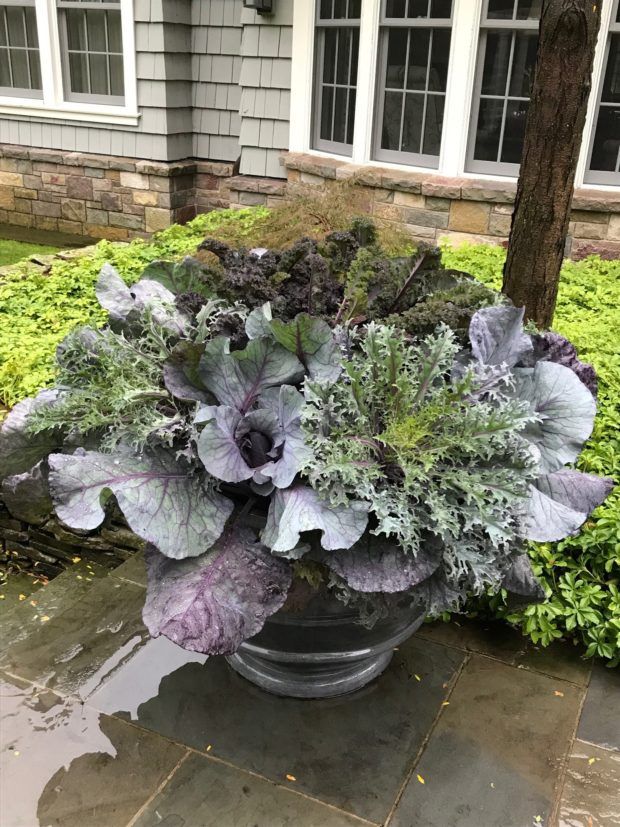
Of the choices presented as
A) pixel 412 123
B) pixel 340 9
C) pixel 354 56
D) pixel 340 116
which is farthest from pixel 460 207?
pixel 340 9

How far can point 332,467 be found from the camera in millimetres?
1458

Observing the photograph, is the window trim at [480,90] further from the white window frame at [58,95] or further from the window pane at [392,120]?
the white window frame at [58,95]

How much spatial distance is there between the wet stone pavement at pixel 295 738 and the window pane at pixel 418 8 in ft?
16.4

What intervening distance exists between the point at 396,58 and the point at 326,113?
2.74ft

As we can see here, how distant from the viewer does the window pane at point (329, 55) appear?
618 centimetres

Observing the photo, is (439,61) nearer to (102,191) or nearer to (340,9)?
(340,9)

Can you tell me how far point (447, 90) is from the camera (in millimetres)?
5551

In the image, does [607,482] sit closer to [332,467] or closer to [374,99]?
[332,467]

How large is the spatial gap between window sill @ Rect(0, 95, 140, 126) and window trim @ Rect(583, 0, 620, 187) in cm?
443

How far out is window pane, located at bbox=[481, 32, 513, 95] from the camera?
5398 mm

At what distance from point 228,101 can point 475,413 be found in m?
6.75

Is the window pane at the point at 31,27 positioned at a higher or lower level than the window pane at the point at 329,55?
higher

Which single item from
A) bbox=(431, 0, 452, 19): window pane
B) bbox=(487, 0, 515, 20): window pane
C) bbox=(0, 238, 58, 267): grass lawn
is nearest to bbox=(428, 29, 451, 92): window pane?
bbox=(431, 0, 452, 19): window pane

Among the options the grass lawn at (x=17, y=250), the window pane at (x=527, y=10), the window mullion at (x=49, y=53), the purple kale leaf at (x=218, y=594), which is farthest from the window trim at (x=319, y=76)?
the purple kale leaf at (x=218, y=594)
